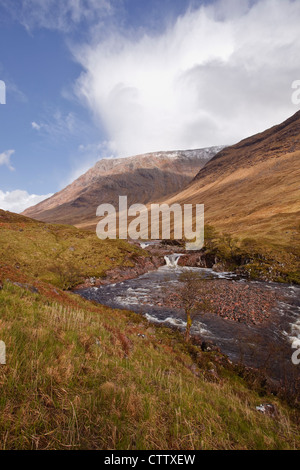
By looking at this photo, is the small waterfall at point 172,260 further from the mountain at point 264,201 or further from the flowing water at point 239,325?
the mountain at point 264,201

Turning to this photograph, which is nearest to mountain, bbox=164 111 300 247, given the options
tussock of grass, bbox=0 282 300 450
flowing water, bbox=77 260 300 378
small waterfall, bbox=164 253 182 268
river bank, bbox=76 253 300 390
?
small waterfall, bbox=164 253 182 268

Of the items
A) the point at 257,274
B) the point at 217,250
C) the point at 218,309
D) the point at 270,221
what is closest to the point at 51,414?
the point at 218,309

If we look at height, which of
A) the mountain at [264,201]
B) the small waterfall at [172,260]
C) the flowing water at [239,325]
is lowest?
the flowing water at [239,325]

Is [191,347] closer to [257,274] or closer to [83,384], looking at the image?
[83,384]

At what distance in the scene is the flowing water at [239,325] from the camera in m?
16.8

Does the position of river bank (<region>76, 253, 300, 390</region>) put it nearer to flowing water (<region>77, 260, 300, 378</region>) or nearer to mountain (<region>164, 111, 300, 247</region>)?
flowing water (<region>77, 260, 300, 378</region>)

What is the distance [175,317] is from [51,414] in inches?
922

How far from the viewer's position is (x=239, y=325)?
895 inches

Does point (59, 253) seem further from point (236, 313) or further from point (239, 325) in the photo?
point (239, 325)

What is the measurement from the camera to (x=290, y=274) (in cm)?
4325

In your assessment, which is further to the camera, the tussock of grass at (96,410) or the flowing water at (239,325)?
the flowing water at (239,325)

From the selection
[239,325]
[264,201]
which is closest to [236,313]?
[239,325]

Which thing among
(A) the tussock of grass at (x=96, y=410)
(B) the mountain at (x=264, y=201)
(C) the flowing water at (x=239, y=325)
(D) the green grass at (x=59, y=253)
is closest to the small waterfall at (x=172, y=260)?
(D) the green grass at (x=59, y=253)

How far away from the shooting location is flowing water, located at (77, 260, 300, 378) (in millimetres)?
16781
